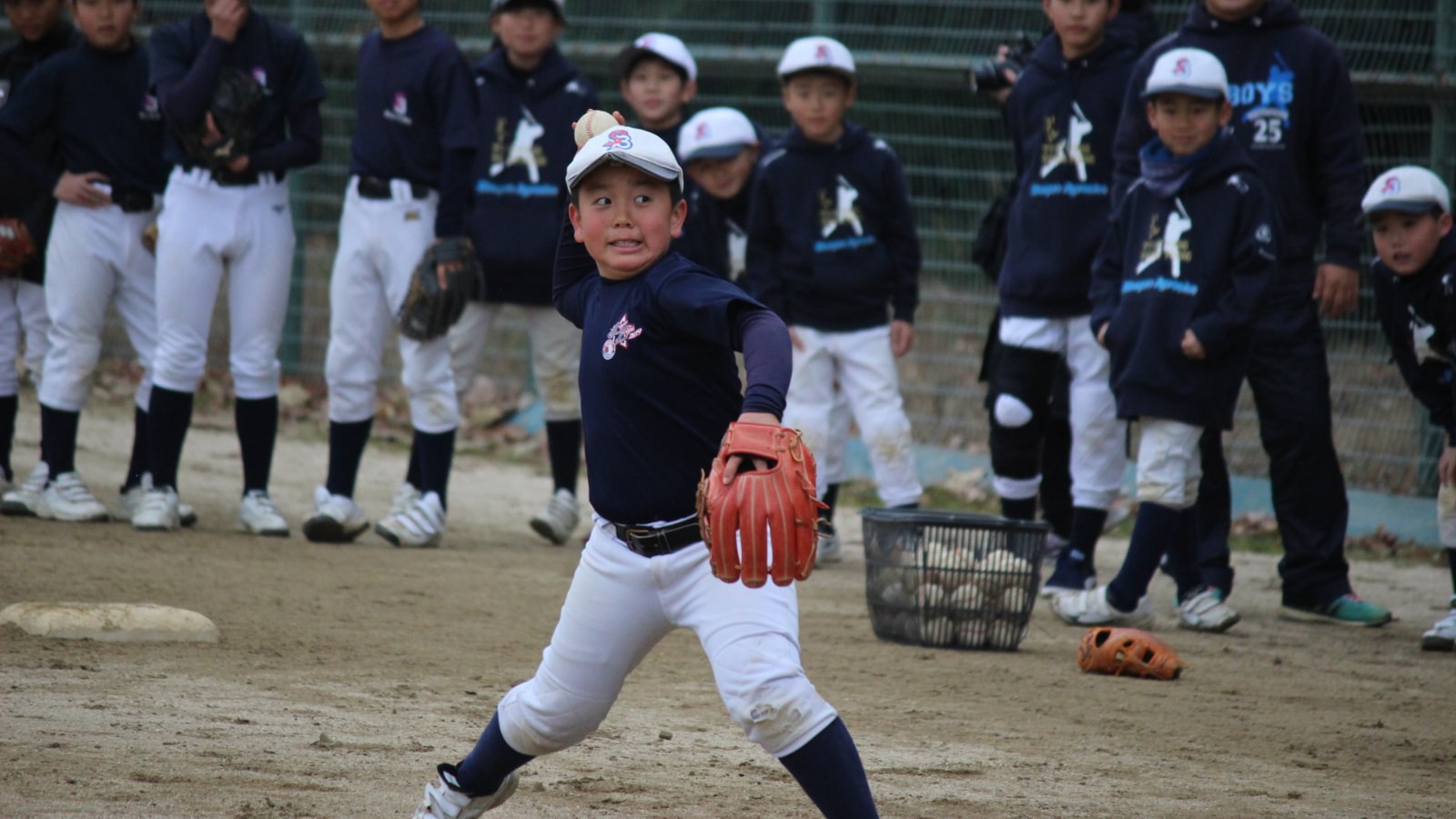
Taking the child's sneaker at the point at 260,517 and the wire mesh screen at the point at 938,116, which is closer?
the child's sneaker at the point at 260,517

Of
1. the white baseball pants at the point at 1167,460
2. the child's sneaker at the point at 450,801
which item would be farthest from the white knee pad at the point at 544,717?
the white baseball pants at the point at 1167,460

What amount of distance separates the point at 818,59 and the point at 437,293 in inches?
78.3

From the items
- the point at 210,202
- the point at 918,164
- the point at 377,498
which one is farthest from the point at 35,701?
→ the point at 918,164

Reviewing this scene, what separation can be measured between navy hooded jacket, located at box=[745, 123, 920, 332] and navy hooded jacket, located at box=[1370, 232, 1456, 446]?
6.74ft

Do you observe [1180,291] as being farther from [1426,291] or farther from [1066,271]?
[1426,291]

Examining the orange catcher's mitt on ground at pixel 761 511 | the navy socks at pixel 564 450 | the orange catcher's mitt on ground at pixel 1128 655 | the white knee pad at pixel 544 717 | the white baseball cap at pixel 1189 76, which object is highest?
the white baseball cap at pixel 1189 76

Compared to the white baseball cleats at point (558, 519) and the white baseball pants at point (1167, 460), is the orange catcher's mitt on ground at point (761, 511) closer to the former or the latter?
the white baseball pants at point (1167, 460)

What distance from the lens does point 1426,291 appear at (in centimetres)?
590

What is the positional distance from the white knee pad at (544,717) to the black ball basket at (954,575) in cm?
234

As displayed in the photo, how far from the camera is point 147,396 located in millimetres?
7391

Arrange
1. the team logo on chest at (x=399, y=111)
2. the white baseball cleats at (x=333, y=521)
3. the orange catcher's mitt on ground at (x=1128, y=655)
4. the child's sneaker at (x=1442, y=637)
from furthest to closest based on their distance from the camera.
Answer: the team logo on chest at (x=399, y=111)
the white baseball cleats at (x=333, y=521)
the child's sneaker at (x=1442, y=637)
the orange catcher's mitt on ground at (x=1128, y=655)

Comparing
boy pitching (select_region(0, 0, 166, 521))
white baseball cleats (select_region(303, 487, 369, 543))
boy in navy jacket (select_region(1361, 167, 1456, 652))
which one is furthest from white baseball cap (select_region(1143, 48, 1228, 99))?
boy pitching (select_region(0, 0, 166, 521))

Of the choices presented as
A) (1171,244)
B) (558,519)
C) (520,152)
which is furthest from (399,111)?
(1171,244)

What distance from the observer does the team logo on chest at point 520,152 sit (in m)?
7.23
